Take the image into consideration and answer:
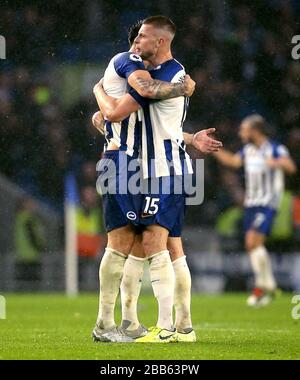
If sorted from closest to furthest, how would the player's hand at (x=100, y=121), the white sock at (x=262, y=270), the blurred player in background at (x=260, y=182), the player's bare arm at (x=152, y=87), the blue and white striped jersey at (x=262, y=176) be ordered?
the player's bare arm at (x=152, y=87) → the player's hand at (x=100, y=121) → the white sock at (x=262, y=270) → the blurred player in background at (x=260, y=182) → the blue and white striped jersey at (x=262, y=176)

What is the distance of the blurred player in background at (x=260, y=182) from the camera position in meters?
12.6

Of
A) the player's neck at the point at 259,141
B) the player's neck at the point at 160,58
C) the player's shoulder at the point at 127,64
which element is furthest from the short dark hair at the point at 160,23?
the player's neck at the point at 259,141

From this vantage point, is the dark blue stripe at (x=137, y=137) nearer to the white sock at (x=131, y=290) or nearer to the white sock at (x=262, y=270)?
the white sock at (x=131, y=290)

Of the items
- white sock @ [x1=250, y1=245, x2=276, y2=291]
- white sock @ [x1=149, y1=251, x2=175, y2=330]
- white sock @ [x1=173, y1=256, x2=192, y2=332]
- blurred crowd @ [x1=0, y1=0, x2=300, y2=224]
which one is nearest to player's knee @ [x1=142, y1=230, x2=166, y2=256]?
white sock @ [x1=149, y1=251, x2=175, y2=330]

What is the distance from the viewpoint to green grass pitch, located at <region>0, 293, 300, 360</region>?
5844 mm

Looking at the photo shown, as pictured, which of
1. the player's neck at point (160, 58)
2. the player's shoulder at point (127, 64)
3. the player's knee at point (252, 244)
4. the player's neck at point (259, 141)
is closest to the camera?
the player's shoulder at point (127, 64)

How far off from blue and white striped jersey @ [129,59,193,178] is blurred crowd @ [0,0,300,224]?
7.91m

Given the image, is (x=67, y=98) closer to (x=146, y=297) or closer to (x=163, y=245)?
(x=146, y=297)

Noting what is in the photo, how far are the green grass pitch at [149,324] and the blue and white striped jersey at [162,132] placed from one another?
1.11 metres

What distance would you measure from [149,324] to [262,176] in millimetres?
4949

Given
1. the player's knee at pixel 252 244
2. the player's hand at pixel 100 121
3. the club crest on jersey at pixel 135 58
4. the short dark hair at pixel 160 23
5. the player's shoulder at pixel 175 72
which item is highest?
the short dark hair at pixel 160 23

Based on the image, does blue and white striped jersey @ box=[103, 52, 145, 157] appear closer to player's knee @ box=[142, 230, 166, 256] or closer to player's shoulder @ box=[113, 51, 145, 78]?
player's shoulder @ box=[113, 51, 145, 78]

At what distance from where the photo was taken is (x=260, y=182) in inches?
516

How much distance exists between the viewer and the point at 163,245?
6.54 m
